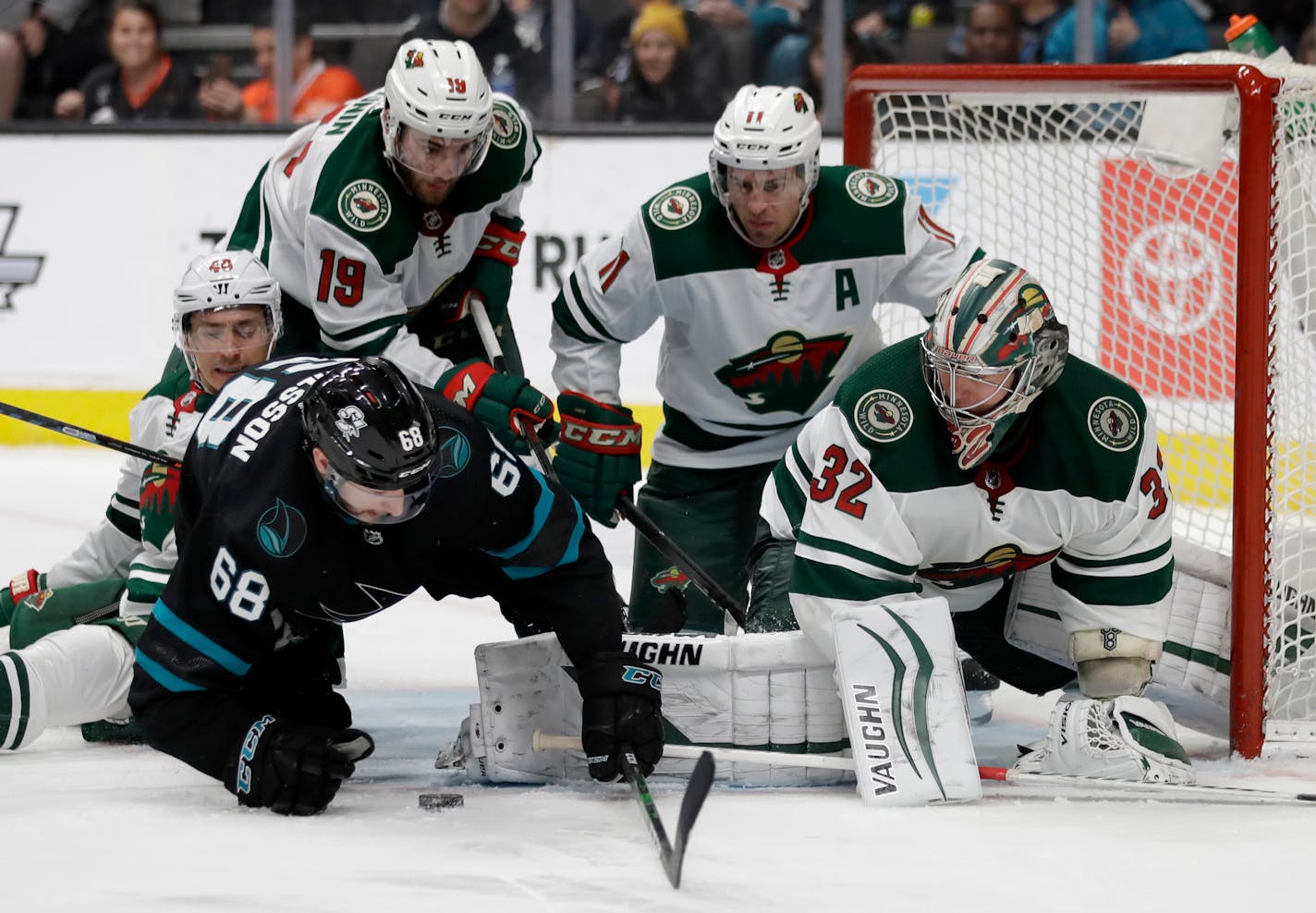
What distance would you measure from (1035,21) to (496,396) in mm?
3100

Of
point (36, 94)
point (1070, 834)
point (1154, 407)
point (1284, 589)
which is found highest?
point (36, 94)

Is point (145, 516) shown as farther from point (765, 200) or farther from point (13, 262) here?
point (13, 262)

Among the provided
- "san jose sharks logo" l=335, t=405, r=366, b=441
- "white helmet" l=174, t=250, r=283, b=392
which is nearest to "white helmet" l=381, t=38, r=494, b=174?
"white helmet" l=174, t=250, r=283, b=392

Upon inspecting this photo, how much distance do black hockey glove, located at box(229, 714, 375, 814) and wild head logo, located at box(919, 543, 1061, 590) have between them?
936 millimetres

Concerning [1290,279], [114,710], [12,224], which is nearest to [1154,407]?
[1290,279]

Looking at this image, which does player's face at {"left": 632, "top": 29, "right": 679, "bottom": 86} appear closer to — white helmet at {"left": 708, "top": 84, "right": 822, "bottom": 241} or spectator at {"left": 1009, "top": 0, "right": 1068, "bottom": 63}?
spectator at {"left": 1009, "top": 0, "right": 1068, "bottom": 63}

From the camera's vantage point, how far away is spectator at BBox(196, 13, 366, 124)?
5.98m

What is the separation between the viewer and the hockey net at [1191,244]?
2.96 meters

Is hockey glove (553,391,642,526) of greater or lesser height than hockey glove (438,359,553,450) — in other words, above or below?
below

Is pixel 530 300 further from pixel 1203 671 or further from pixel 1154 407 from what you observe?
pixel 1203 671

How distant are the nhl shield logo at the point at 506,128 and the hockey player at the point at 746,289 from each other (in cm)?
29

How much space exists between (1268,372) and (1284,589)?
1.26ft

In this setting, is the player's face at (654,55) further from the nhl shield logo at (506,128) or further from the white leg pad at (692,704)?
the white leg pad at (692,704)

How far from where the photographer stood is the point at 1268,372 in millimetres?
2979
